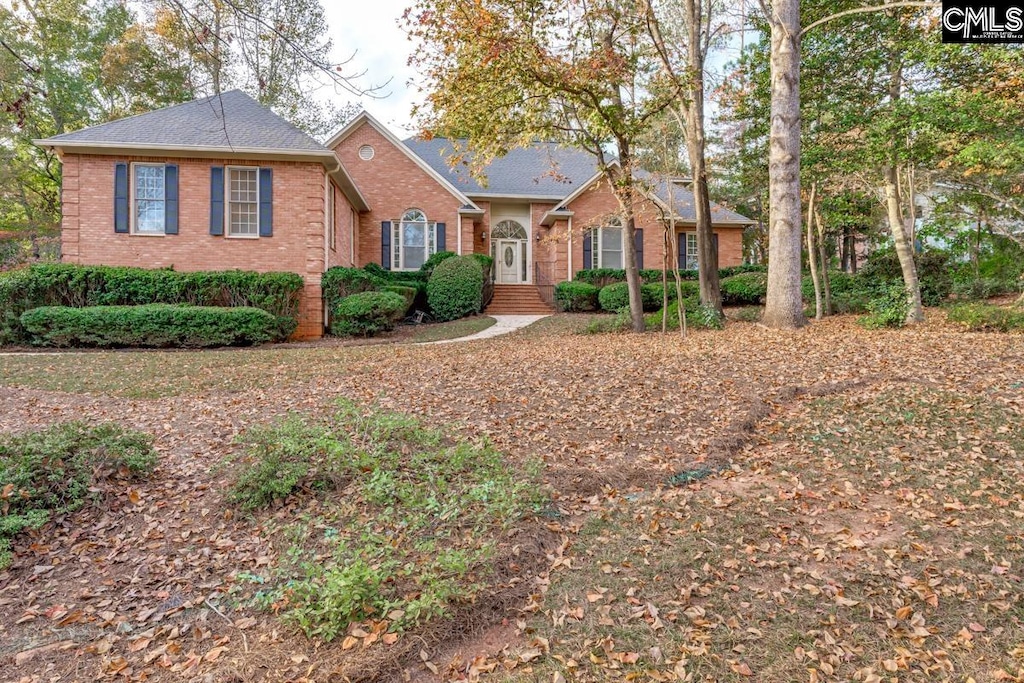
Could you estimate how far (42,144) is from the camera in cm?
1230

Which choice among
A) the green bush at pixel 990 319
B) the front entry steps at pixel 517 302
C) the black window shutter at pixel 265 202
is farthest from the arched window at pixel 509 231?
the green bush at pixel 990 319

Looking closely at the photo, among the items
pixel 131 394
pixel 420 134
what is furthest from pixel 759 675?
pixel 420 134

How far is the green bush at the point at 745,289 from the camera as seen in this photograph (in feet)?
56.7

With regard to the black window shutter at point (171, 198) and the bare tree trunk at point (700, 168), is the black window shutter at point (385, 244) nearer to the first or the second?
the black window shutter at point (171, 198)

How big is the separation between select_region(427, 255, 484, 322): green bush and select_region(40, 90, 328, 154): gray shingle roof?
4.93 m

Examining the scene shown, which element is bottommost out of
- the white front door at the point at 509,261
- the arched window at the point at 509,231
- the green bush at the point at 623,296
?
the green bush at the point at 623,296

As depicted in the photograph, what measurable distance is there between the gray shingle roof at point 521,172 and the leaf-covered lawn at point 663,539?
48.9ft

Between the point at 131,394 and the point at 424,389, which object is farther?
the point at 131,394

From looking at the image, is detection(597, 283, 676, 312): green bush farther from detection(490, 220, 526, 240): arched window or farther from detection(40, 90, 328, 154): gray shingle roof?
detection(40, 90, 328, 154): gray shingle roof

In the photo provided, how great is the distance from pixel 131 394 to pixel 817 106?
14.5m

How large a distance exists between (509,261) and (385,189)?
16.4 feet

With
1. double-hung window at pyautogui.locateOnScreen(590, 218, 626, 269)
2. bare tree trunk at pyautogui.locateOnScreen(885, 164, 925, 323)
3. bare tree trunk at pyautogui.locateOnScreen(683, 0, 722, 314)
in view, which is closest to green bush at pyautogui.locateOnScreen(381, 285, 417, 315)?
double-hung window at pyautogui.locateOnScreen(590, 218, 626, 269)

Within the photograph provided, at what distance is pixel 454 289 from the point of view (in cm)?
1670

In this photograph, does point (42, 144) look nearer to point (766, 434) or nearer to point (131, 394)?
point (131, 394)
